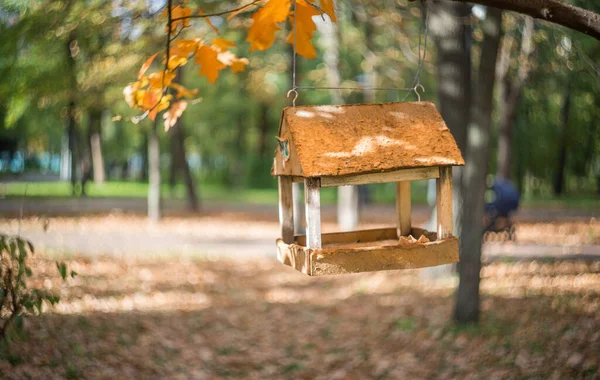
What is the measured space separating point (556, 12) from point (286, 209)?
6.49 feet

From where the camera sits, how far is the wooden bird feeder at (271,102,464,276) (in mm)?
3051

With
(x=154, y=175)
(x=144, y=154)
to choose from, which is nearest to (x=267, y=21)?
(x=154, y=175)

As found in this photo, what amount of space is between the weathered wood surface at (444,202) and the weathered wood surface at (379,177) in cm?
10

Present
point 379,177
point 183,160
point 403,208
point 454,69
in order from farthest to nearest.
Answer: point 183,160, point 454,69, point 403,208, point 379,177

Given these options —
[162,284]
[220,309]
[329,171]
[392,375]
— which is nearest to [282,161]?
[329,171]

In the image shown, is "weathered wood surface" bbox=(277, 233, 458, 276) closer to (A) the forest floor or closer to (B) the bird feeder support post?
(B) the bird feeder support post

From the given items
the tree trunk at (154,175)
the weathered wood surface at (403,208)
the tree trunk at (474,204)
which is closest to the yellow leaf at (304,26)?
the weathered wood surface at (403,208)

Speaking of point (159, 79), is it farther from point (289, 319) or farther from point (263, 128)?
point (263, 128)

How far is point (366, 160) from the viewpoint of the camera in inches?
120

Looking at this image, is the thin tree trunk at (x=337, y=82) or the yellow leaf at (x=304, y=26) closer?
the yellow leaf at (x=304, y=26)

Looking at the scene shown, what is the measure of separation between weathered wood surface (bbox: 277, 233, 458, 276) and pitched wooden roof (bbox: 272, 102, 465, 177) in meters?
0.41

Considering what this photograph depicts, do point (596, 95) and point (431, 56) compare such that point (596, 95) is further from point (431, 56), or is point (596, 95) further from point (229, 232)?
point (229, 232)

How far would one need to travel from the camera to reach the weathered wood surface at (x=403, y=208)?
4.17 meters

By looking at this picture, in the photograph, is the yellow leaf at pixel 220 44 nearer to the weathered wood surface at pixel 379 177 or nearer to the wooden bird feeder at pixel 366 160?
the wooden bird feeder at pixel 366 160
